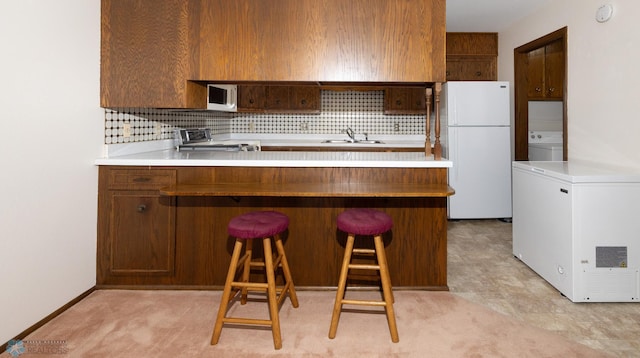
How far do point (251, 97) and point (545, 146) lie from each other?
360cm

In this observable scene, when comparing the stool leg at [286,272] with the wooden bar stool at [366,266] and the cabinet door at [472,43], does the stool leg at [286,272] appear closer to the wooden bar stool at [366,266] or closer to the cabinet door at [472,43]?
the wooden bar stool at [366,266]

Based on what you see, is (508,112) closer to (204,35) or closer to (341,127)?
(341,127)

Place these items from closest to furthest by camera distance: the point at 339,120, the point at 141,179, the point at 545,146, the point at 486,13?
the point at 141,179, the point at 486,13, the point at 545,146, the point at 339,120

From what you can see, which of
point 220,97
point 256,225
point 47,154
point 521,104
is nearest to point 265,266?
point 256,225

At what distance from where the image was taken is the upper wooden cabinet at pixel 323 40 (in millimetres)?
2523

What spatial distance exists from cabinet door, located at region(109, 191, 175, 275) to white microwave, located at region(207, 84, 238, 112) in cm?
101

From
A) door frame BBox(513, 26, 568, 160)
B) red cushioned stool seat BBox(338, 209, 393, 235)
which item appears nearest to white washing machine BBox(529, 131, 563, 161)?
door frame BBox(513, 26, 568, 160)

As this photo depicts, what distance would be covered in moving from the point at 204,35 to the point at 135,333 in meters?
1.83

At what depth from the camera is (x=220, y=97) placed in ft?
11.5

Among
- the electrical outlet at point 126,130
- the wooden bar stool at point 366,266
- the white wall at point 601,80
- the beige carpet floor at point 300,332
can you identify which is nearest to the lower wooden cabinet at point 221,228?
the beige carpet floor at point 300,332

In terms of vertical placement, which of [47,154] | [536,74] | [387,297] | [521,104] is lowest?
[387,297]

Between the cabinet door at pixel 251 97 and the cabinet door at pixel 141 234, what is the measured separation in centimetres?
261

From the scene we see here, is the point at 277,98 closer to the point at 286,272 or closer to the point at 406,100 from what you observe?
the point at 406,100

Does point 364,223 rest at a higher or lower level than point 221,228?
higher
